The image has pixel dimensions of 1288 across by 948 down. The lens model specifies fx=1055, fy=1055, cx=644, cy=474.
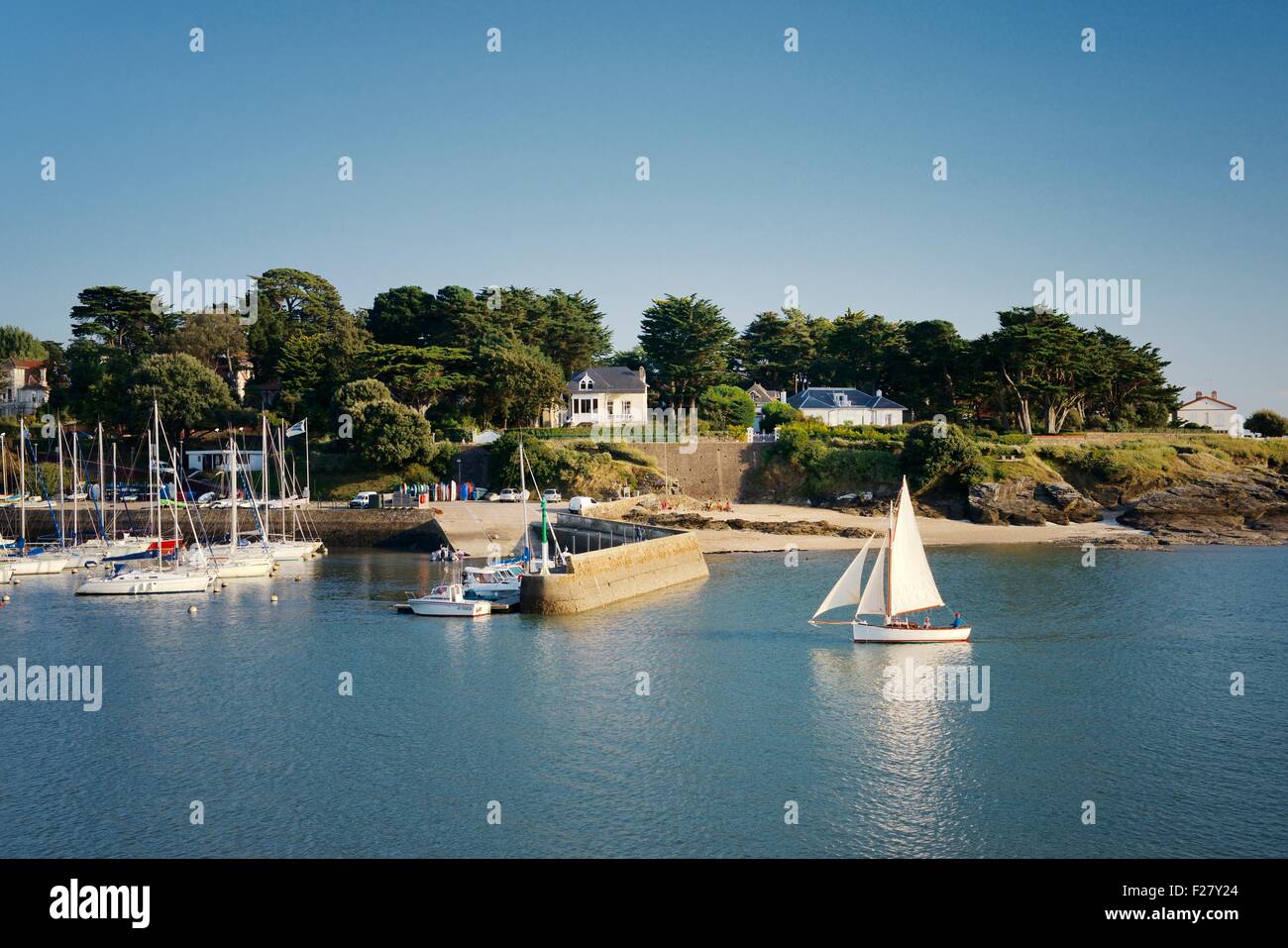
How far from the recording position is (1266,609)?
4672cm

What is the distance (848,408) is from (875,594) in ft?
192

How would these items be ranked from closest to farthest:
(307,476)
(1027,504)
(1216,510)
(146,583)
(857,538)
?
(146,583) < (857,538) < (1027,504) < (1216,510) < (307,476)

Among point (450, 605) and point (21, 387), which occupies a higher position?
point (21, 387)

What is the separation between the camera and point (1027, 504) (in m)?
77.4

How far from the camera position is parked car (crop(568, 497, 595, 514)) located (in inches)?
2751

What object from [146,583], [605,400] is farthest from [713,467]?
[146,583]

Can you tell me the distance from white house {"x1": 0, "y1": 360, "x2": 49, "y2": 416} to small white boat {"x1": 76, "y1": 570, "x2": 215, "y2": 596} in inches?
2446

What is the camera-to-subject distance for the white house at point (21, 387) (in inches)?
4181

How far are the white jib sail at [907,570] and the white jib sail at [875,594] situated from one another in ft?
2.36

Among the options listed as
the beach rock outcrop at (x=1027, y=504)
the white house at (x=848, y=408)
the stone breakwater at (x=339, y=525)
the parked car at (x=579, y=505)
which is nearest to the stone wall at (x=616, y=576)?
the parked car at (x=579, y=505)

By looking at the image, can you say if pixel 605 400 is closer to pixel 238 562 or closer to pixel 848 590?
pixel 238 562

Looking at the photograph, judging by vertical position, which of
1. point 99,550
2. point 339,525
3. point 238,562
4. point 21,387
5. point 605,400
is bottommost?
point 238,562

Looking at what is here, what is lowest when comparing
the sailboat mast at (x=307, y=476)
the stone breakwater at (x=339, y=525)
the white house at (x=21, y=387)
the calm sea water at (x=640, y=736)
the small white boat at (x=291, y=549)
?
the calm sea water at (x=640, y=736)

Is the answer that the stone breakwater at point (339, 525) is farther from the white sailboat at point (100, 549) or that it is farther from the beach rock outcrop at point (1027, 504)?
the beach rock outcrop at point (1027, 504)
